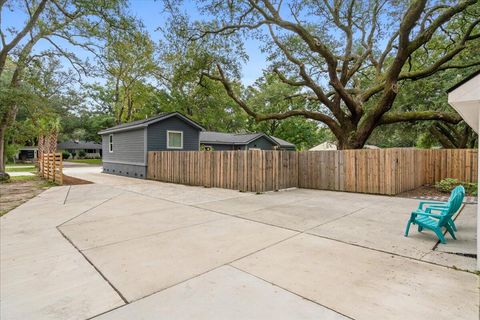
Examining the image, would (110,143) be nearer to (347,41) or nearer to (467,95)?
(347,41)

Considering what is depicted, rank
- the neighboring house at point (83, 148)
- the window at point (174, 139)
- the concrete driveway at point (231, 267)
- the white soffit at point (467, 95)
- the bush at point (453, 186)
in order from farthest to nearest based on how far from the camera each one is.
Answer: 1. the neighboring house at point (83, 148)
2. the window at point (174, 139)
3. the bush at point (453, 186)
4. the white soffit at point (467, 95)
5. the concrete driveway at point (231, 267)

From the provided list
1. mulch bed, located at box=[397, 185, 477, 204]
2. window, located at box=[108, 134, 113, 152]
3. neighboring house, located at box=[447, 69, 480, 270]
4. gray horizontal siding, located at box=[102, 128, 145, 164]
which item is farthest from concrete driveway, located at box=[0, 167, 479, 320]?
window, located at box=[108, 134, 113, 152]

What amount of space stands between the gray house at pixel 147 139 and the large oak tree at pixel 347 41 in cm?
364

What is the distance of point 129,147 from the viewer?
15578mm

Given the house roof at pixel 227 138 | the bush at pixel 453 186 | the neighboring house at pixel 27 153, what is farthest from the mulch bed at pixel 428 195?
the neighboring house at pixel 27 153

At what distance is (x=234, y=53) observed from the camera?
14.9 metres

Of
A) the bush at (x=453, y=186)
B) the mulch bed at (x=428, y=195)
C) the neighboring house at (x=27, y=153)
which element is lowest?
the mulch bed at (x=428, y=195)

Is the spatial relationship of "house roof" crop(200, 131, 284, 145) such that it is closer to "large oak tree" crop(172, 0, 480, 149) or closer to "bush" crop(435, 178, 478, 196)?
"large oak tree" crop(172, 0, 480, 149)

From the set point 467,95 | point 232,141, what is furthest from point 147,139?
point 467,95

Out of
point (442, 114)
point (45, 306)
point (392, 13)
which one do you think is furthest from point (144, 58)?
point (45, 306)

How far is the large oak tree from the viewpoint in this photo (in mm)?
11281

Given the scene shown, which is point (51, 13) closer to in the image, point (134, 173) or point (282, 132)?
point (134, 173)

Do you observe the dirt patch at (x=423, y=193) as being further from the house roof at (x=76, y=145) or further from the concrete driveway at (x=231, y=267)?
the house roof at (x=76, y=145)

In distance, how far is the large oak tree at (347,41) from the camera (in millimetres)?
→ 11281
